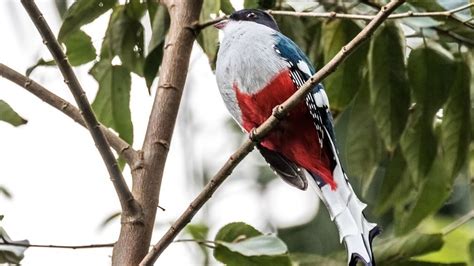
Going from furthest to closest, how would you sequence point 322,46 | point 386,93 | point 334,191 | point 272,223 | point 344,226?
point 272,223
point 322,46
point 386,93
point 334,191
point 344,226

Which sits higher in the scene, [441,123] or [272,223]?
[272,223]

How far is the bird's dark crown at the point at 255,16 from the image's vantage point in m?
2.27

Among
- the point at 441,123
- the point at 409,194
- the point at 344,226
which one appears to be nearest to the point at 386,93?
the point at 441,123

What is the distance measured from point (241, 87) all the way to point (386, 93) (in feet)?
1.46

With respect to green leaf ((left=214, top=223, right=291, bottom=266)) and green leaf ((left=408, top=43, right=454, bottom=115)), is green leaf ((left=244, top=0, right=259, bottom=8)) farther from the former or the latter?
green leaf ((left=214, top=223, right=291, bottom=266))

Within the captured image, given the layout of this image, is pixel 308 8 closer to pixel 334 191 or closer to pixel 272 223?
pixel 334 191

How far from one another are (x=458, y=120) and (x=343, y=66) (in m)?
0.30

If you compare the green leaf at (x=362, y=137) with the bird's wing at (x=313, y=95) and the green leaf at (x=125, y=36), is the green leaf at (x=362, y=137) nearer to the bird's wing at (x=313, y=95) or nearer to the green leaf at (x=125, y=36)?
the bird's wing at (x=313, y=95)

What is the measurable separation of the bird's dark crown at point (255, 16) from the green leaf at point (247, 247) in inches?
18.4

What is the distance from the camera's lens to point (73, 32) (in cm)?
246

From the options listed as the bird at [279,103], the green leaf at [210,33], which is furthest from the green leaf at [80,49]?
the bird at [279,103]

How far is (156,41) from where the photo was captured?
2.46 meters

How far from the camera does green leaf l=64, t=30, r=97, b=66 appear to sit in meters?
2.58

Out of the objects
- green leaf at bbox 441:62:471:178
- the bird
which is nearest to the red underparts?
the bird
